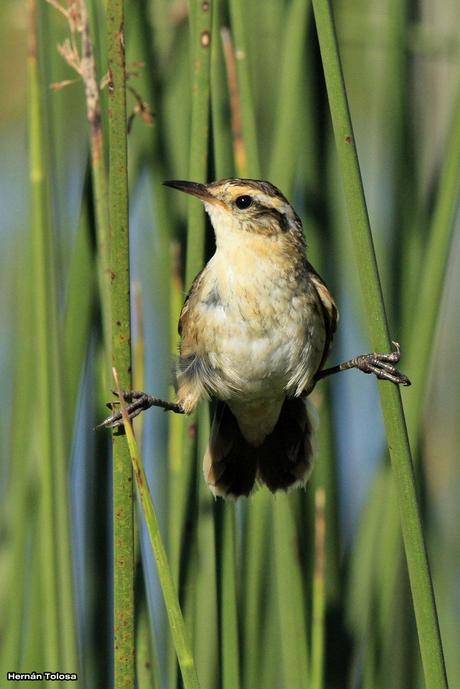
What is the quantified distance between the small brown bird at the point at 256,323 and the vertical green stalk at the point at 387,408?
2.32 feet

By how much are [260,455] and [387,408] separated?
122cm

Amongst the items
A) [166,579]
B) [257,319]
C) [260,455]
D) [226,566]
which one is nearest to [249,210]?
[257,319]

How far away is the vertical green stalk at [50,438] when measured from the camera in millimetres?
1986

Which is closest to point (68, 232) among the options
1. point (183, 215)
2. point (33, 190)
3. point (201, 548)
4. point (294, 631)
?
point (183, 215)

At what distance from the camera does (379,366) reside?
6.75ft

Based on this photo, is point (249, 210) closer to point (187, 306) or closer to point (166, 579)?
point (187, 306)

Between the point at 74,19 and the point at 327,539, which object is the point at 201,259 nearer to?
the point at 74,19

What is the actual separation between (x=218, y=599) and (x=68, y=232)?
1.35m

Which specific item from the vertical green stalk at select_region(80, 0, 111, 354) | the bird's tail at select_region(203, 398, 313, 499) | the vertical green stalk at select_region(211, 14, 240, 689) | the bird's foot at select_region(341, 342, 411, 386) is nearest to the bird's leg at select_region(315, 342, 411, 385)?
the bird's foot at select_region(341, 342, 411, 386)

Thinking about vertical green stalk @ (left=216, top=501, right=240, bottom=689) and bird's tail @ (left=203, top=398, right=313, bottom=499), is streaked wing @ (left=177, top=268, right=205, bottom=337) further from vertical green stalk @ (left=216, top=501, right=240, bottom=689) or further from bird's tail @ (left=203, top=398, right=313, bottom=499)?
vertical green stalk @ (left=216, top=501, right=240, bottom=689)

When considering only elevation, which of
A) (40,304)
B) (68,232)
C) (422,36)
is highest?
(422,36)

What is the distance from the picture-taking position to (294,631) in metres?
2.21

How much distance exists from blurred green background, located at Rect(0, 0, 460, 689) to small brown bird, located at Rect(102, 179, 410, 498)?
6cm

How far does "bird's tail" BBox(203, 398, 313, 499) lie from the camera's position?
2674 mm
